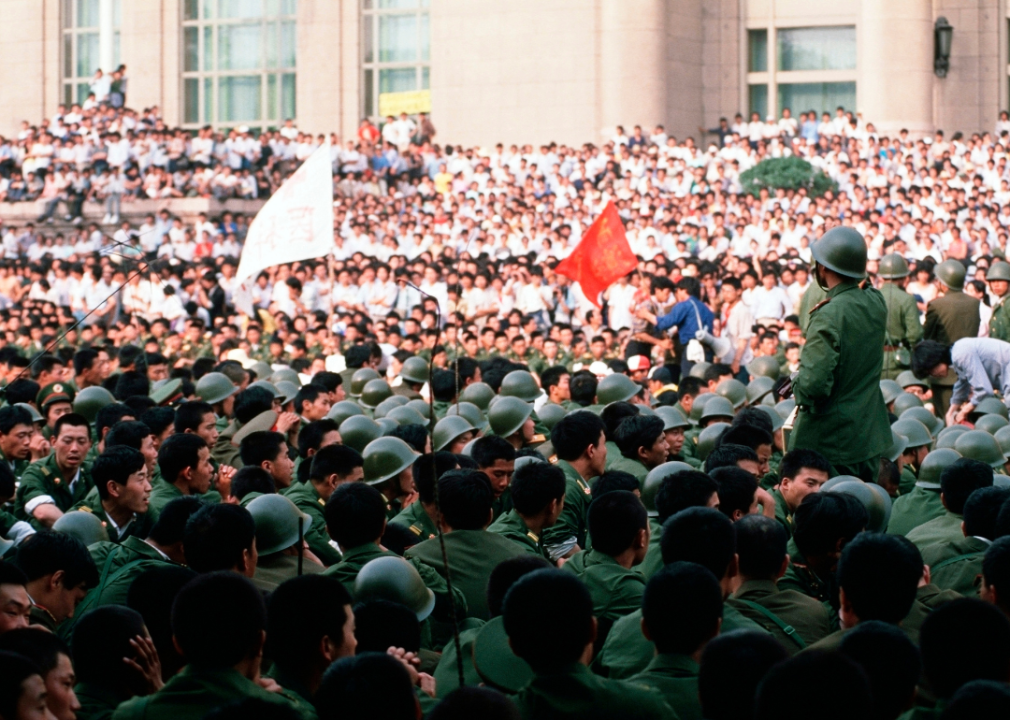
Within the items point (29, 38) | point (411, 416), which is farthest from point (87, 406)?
point (29, 38)

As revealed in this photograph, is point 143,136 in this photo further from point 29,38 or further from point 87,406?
point 87,406

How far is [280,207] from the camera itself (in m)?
15.3

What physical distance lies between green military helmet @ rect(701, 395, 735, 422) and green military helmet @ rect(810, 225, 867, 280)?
3568 millimetres

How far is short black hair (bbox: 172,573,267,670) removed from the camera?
13.6 feet

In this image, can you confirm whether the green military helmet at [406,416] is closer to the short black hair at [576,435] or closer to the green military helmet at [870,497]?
the short black hair at [576,435]

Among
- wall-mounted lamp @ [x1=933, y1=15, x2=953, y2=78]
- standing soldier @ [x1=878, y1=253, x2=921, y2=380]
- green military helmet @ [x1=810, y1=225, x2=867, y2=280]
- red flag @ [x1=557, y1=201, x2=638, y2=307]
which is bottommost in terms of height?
standing soldier @ [x1=878, y1=253, x2=921, y2=380]

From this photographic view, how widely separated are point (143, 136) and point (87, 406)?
17991mm

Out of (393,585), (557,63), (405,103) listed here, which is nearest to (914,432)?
(393,585)

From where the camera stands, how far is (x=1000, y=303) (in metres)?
13.9

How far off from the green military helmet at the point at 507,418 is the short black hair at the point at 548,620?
207 inches

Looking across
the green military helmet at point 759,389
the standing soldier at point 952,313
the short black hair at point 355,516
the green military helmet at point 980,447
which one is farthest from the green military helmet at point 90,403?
the standing soldier at point 952,313

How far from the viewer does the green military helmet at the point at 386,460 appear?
7.82m

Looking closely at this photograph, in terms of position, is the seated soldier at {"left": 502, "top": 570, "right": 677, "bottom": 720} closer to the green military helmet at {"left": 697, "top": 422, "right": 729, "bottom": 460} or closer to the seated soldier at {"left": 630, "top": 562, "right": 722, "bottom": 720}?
the seated soldier at {"left": 630, "top": 562, "right": 722, "bottom": 720}

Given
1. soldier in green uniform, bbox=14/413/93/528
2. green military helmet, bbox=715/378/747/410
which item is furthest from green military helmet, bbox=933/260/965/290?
soldier in green uniform, bbox=14/413/93/528
